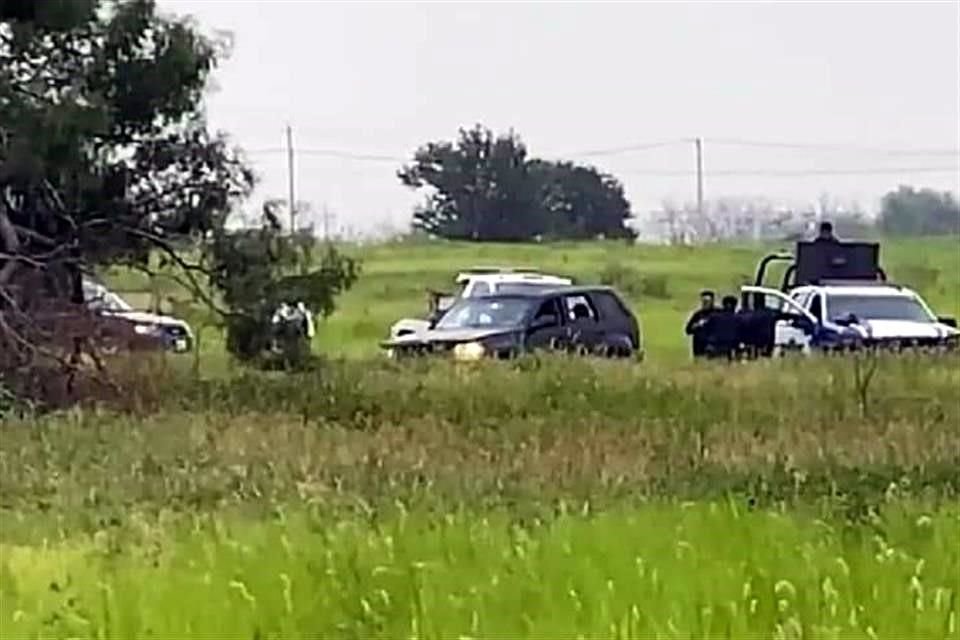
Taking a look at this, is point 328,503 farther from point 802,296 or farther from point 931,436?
point 802,296

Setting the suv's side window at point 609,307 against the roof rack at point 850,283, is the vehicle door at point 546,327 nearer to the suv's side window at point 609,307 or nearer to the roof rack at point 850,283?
the suv's side window at point 609,307

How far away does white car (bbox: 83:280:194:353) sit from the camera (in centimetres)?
2195

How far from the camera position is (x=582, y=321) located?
29.5 meters

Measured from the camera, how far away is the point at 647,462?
49.3ft

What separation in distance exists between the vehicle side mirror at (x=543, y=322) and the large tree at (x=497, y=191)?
125 feet

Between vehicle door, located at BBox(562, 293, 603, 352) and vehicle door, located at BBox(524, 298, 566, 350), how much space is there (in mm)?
125

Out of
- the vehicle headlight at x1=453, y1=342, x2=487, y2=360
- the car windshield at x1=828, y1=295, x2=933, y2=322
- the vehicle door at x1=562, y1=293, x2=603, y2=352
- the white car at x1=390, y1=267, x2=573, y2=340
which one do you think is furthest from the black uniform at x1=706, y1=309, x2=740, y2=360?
the vehicle headlight at x1=453, y1=342, x2=487, y2=360

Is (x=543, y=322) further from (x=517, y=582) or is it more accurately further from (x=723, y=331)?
(x=517, y=582)

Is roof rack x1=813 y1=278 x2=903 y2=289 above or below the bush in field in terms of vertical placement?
below

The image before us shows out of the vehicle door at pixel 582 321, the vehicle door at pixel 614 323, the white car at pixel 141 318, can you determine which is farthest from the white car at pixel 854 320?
the white car at pixel 141 318

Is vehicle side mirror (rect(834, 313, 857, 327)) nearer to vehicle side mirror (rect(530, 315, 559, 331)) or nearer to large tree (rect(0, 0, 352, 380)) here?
vehicle side mirror (rect(530, 315, 559, 331))

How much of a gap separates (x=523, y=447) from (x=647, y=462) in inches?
64.2

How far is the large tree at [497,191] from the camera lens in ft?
223

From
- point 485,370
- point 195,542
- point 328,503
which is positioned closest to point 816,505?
point 328,503
